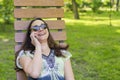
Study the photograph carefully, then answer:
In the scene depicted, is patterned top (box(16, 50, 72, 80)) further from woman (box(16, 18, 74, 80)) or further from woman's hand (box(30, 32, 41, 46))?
woman's hand (box(30, 32, 41, 46))

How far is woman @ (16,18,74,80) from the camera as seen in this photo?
319cm

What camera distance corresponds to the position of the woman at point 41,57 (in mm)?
3189

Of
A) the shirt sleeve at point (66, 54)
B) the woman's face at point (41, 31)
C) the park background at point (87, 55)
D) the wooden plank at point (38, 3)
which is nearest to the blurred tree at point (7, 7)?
the park background at point (87, 55)

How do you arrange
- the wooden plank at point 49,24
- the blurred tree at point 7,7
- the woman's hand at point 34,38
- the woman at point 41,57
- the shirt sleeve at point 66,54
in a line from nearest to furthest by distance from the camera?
the woman at point 41,57, the woman's hand at point 34,38, the shirt sleeve at point 66,54, the wooden plank at point 49,24, the blurred tree at point 7,7

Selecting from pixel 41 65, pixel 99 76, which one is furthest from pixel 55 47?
pixel 99 76

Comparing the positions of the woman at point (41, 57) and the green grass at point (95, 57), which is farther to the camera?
the green grass at point (95, 57)

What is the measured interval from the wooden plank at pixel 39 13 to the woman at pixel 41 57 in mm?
508

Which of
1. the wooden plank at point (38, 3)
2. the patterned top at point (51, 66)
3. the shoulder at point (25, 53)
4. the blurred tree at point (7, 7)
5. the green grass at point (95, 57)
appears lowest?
the green grass at point (95, 57)

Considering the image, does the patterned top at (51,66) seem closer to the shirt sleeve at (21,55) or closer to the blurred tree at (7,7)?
the shirt sleeve at (21,55)

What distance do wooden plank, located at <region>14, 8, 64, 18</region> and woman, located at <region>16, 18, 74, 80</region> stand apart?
51cm

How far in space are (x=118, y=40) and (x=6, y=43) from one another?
126 inches

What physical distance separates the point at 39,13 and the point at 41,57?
99 centimetres

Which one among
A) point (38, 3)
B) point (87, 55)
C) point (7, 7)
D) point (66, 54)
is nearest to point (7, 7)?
point (7, 7)

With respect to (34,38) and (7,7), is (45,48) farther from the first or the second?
(7,7)
